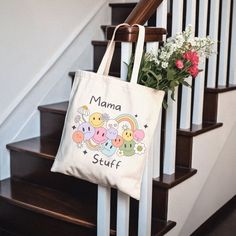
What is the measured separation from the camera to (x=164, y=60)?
1.54 metres

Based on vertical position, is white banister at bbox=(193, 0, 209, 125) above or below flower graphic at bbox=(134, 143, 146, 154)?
above

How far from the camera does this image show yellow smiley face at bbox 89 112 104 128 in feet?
4.88

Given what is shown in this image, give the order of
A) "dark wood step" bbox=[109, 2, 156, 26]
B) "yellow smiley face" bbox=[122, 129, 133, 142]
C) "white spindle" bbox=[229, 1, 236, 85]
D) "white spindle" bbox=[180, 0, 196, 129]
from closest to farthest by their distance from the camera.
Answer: "yellow smiley face" bbox=[122, 129, 133, 142] → "white spindle" bbox=[180, 0, 196, 129] → "white spindle" bbox=[229, 1, 236, 85] → "dark wood step" bbox=[109, 2, 156, 26]

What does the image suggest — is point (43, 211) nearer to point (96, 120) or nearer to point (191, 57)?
point (96, 120)

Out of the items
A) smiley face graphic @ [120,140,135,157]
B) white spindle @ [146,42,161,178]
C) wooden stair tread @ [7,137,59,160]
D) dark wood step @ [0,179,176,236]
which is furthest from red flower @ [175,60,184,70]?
wooden stair tread @ [7,137,59,160]

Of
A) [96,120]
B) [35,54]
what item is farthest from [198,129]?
[35,54]

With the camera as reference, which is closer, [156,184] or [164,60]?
[164,60]

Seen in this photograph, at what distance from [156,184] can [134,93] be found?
2.01ft

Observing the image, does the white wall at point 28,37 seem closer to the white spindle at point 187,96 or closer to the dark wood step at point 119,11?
the dark wood step at point 119,11

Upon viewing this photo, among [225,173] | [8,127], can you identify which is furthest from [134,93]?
[225,173]

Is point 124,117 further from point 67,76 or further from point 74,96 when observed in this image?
point 67,76

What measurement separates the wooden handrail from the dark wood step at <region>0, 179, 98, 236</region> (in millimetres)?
898

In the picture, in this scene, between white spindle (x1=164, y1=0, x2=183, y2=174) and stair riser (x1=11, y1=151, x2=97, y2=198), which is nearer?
white spindle (x1=164, y1=0, x2=183, y2=174)

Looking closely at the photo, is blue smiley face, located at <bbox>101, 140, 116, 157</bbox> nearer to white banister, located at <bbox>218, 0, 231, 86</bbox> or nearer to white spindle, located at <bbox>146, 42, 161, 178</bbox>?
white spindle, located at <bbox>146, 42, 161, 178</bbox>
